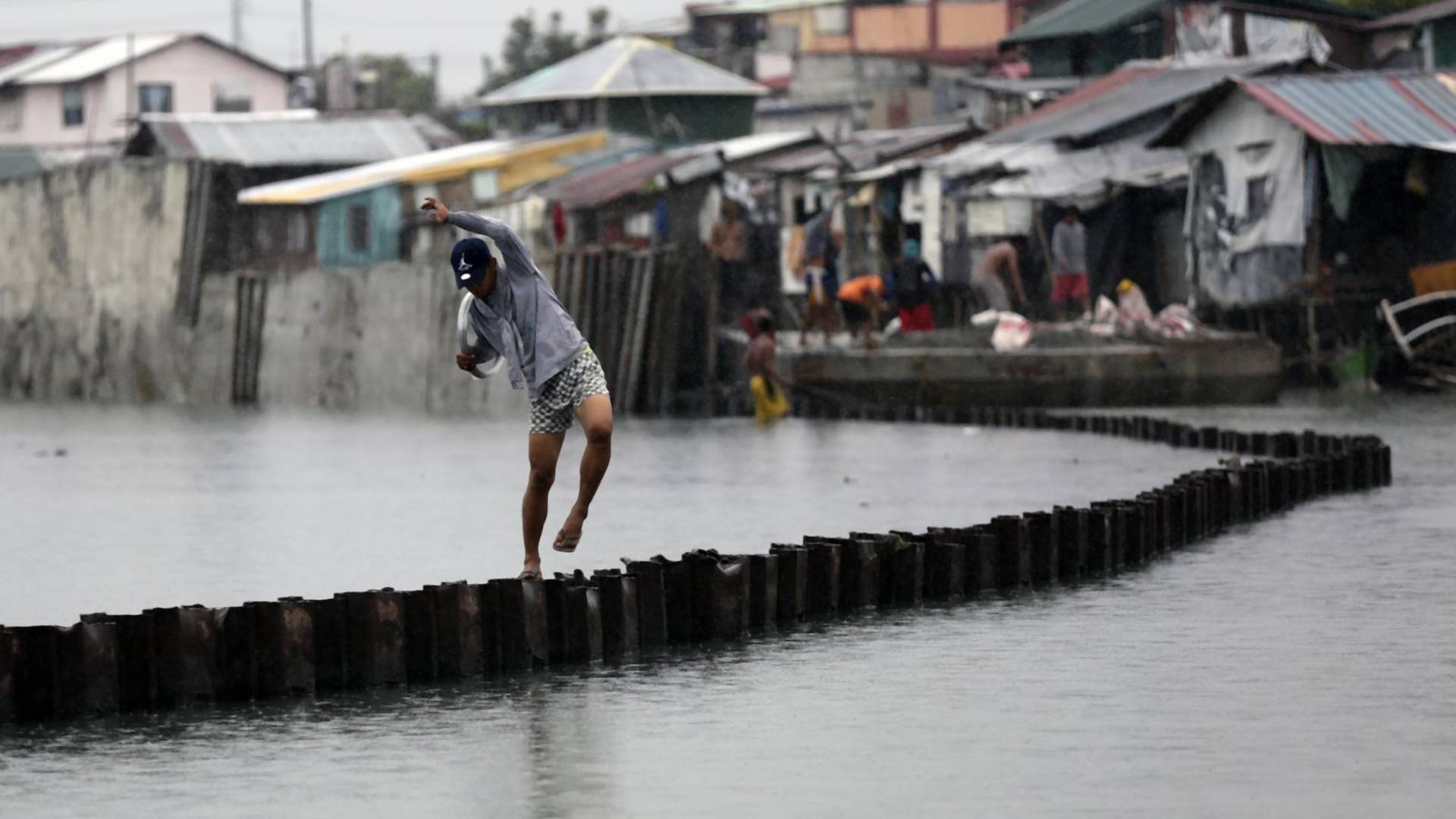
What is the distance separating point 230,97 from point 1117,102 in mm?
48601

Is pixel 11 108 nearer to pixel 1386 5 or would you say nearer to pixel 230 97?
pixel 230 97

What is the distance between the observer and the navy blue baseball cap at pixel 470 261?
1206 centimetres

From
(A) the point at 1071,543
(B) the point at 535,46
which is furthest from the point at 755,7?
(A) the point at 1071,543

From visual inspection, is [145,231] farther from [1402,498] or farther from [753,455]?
[1402,498]

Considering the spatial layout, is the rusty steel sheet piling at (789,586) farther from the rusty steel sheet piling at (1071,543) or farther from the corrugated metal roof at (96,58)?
the corrugated metal roof at (96,58)

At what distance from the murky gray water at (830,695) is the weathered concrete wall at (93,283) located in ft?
70.5

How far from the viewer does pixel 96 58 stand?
83.3m

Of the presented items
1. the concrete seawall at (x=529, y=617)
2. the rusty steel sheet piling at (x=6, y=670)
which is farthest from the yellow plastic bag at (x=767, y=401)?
the rusty steel sheet piling at (x=6, y=670)

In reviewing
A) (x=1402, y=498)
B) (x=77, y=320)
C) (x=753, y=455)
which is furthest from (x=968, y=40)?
(x=1402, y=498)

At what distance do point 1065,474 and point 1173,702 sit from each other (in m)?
12.2

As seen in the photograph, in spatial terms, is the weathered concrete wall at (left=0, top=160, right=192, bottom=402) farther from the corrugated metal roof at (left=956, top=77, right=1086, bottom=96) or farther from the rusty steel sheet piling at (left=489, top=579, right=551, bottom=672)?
the rusty steel sheet piling at (left=489, top=579, right=551, bottom=672)

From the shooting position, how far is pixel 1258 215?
1378 inches

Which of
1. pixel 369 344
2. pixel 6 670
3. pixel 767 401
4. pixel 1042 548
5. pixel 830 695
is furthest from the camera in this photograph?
pixel 369 344

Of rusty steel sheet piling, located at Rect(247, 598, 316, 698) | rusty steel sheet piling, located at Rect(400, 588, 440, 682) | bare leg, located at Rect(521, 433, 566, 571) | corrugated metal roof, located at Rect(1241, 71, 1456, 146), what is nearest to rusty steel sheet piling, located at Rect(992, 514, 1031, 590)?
bare leg, located at Rect(521, 433, 566, 571)
